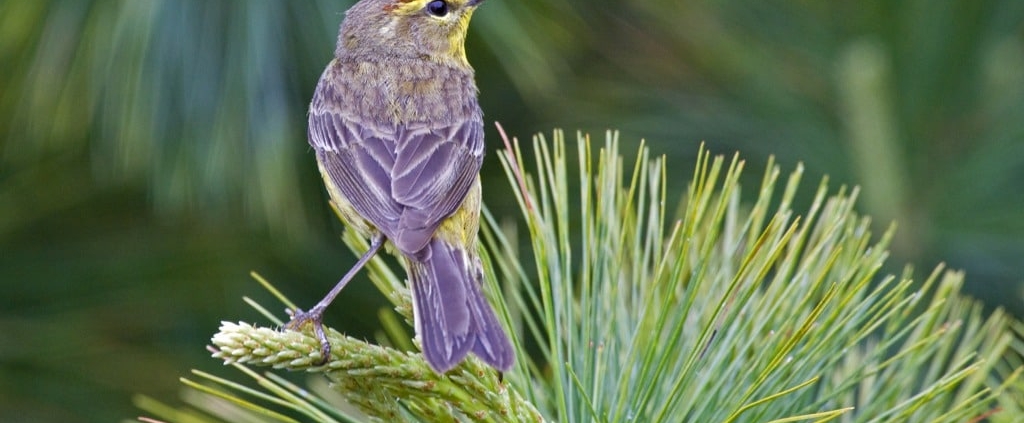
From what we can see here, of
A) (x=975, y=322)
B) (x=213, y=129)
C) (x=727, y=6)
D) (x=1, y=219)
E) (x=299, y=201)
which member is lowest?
(x=975, y=322)

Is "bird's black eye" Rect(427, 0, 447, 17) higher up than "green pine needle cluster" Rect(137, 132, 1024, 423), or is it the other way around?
"bird's black eye" Rect(427, 0, 447, 17)

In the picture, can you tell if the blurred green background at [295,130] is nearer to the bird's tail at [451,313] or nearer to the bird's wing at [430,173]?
the bird's wing at [430,173]

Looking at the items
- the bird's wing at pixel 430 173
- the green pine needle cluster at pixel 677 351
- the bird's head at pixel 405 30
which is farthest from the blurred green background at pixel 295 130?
the green pine needle cluster at pixel 677 351

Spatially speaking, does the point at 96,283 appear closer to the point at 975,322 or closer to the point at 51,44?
the point at 51,44

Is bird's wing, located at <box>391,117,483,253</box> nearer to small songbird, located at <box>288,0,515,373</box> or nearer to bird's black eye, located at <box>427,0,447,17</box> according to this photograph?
small songbird, located at <box>288,0,515,373</box>

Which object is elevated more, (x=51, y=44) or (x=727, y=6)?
(x=51, y=44)

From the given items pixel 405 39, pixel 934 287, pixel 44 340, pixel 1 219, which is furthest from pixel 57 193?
pixel 934 287

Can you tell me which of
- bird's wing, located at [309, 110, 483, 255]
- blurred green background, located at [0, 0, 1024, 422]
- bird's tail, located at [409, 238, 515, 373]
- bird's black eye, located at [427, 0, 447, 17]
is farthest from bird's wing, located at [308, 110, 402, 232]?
bird's black eye, located at [427, 0, 447, 17]
